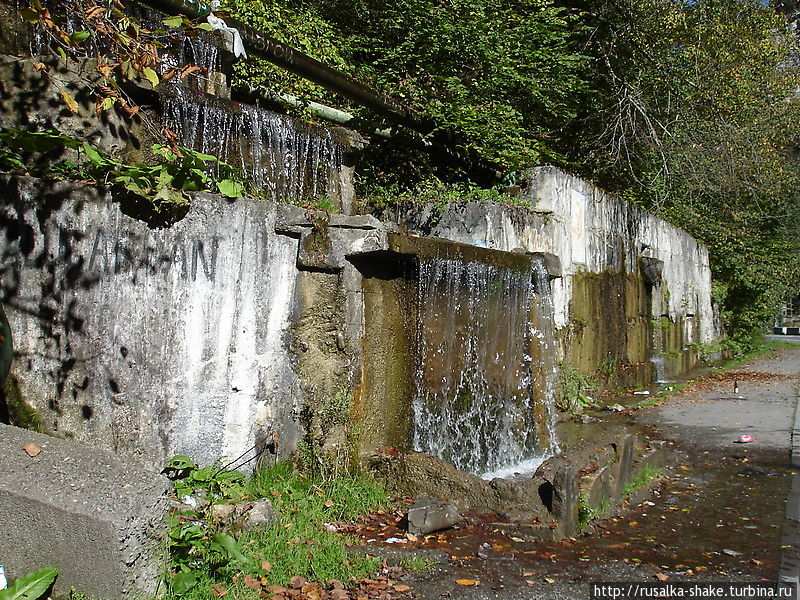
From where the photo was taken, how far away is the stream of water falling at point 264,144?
252 inches

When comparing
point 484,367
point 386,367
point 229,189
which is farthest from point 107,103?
point 484,367

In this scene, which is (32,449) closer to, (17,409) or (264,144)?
(17,409)

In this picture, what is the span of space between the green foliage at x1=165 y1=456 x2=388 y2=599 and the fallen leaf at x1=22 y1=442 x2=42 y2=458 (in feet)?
2.25

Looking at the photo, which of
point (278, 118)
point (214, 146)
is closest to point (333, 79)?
point (278, 118)

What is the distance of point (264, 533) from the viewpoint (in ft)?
13.2

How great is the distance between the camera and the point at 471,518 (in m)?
4.81

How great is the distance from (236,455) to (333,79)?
5.57 meters

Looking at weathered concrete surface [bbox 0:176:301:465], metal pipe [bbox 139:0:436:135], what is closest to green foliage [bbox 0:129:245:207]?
weathered concrete surface [bbox 0:176:301:465]

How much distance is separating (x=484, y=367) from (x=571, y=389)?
2586mm

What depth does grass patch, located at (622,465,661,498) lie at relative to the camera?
224 inches

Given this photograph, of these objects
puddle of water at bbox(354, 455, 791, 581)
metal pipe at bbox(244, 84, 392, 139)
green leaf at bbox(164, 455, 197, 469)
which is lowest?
puddle of water at bbox(354, 455, 791, 581)

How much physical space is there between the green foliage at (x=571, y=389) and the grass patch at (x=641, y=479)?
2.05m

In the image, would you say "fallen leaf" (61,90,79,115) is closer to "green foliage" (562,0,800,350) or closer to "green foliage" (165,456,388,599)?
"green foliage" (165,456,388,599)

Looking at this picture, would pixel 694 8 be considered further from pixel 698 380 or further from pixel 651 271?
pixel 698 380
